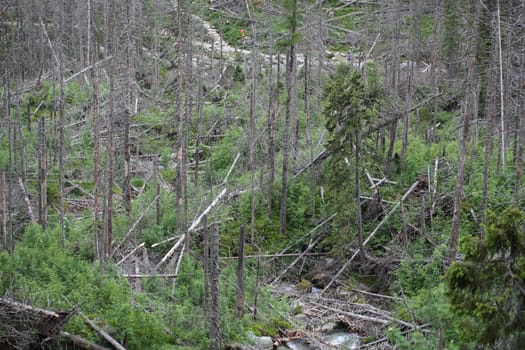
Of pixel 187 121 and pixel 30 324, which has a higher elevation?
pixel 187 121

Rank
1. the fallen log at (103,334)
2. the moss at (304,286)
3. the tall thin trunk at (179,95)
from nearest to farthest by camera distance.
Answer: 1. the fallen log at (103,334)
2. the moss at (304,286)
3. the tall thin trunk at (179,95)

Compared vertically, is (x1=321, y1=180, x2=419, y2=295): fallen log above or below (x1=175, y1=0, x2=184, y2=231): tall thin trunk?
below

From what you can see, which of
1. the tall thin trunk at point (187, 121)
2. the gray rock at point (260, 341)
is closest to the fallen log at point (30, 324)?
the gray rock at point (260, 341)

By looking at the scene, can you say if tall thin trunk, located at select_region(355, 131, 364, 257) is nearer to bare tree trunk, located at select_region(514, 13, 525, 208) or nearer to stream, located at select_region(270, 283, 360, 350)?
stream, located at select_region(270, 283, 360, 350)

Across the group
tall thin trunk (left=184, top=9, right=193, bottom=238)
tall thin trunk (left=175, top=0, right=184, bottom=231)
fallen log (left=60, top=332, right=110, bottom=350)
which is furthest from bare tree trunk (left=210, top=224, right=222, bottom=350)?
tall thin trunk (left=175, top=0, right=184, bottom=231)

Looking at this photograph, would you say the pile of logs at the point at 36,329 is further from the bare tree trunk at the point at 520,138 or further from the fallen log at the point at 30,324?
the bare tree trunk at the point at 520,138

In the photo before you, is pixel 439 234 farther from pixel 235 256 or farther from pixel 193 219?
pixel 193 219

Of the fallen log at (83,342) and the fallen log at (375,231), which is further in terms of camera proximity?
the fallen log at (375,231)

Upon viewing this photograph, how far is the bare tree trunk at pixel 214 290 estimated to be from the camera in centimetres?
1480

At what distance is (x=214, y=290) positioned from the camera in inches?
586

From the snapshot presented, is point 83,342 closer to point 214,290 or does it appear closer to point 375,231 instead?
point 214,290

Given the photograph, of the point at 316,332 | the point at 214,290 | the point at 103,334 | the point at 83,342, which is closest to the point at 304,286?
the point at 316,332

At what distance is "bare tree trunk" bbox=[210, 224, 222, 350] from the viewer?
1480cm

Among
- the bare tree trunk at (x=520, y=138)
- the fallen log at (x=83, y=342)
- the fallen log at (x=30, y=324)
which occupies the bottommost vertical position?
the fallen log at (x=83, y=342)
